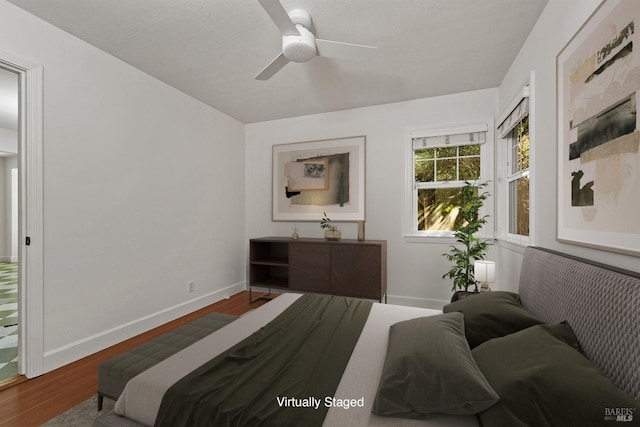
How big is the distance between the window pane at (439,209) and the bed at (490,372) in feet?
6.89

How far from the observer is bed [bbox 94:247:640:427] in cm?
85

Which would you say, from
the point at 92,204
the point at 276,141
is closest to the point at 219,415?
the point at 92,204

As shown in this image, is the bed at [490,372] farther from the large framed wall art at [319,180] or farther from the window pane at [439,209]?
the large framed wall art at [319,180]

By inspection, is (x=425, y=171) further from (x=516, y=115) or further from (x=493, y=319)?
(x=493, y=319)

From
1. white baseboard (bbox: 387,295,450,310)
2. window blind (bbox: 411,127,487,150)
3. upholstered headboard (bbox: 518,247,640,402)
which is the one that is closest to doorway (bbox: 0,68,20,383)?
upholstered headboard (bbox: 518,247,640,402)

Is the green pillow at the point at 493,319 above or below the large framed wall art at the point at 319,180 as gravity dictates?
below

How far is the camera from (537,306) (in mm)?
1573

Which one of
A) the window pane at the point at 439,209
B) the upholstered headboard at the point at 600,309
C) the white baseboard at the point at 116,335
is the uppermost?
the window pane at the point at 439,209

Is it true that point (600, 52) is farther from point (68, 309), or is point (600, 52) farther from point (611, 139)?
point (68, 309)

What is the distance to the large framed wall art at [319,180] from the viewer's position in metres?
3.83

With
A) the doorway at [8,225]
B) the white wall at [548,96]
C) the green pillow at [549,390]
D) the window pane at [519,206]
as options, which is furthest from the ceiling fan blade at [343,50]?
the doorway at [8,225]

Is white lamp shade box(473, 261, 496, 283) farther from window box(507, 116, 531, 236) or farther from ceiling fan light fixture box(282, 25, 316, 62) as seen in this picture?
ceiling fan light fixture box(282, 25, 316, 62)

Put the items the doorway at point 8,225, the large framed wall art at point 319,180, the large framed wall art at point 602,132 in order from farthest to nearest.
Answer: the large framed wall art at point 319,180, the doorway at point 8,225, the large framed wall art at point 602,132

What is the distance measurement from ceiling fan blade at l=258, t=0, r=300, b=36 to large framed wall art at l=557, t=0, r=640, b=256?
5.25 ft
